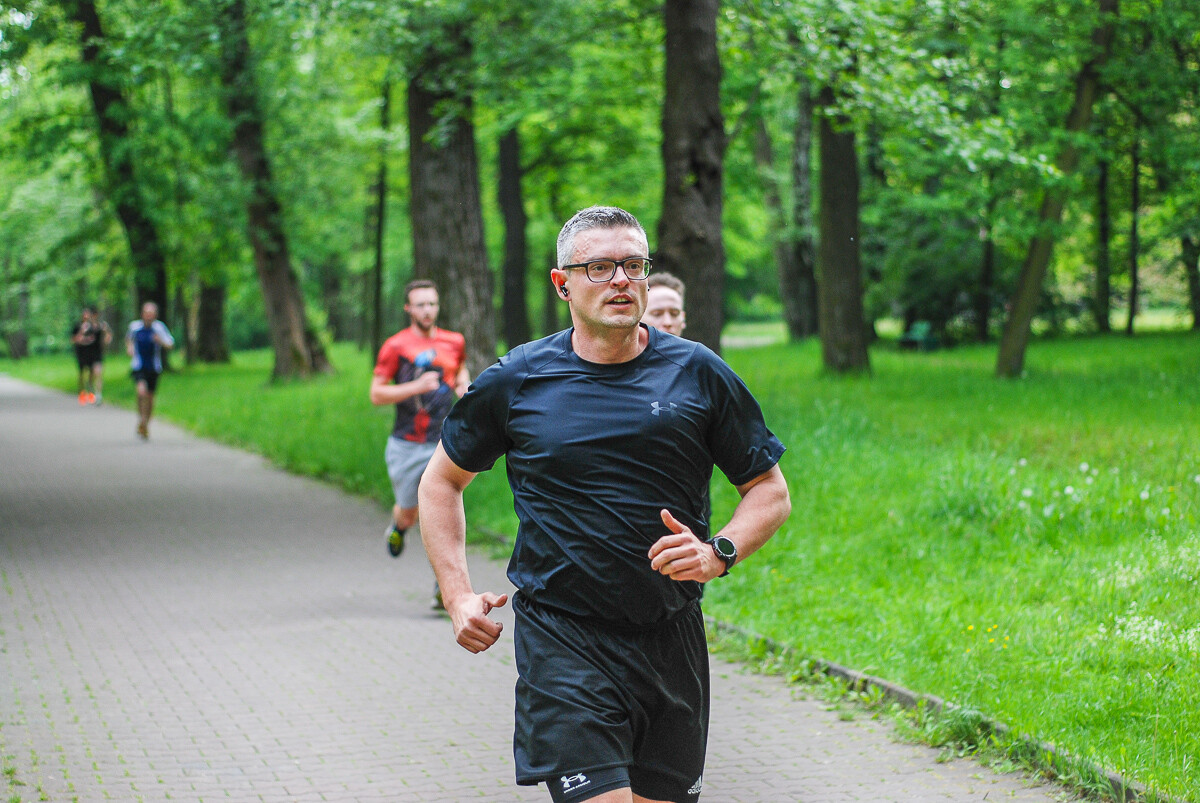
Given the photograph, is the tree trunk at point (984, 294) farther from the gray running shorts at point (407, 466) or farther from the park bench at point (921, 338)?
the gray running shorts at point (407, 466)

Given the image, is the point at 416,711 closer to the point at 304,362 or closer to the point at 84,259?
the point at 304,362

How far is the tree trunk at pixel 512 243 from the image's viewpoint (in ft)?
88.1

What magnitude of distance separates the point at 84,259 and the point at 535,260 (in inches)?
634

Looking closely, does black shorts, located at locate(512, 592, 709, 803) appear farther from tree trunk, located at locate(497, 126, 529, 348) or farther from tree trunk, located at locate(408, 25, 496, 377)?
tree trunk, located at locate(497, 126, 529, 348)

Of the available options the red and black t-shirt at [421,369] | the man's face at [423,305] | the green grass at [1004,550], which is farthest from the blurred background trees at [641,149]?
the man's face at [423,305]

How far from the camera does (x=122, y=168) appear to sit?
1251 inches

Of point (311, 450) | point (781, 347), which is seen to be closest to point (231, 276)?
point (781, 347)

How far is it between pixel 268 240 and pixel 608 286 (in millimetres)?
27593

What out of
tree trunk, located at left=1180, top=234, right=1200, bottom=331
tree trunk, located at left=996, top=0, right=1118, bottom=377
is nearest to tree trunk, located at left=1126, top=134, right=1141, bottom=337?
Answer: tree trunk, located at left=1180, top=234, right=1200, bottom=331

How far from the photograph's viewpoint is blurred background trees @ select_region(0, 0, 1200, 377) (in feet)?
46.2

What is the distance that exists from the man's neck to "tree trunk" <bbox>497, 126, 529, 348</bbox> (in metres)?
23.0

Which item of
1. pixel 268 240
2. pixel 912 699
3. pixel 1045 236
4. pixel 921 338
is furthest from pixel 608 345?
pixel 921 338

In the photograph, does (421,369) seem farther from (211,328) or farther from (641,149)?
(211,328)

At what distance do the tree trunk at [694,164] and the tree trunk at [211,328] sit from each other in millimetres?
33455
